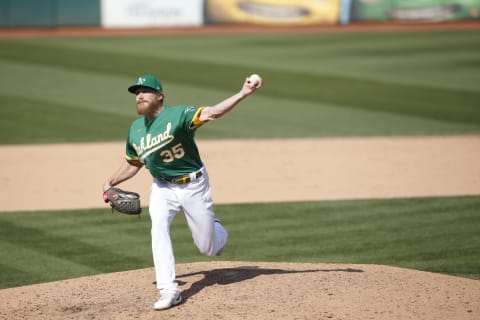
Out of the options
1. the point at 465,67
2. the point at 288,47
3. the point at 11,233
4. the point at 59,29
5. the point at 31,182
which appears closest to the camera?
the point at 11,233

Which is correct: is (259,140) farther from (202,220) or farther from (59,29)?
(59,29)

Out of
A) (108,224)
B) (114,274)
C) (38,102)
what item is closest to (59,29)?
(38,102)

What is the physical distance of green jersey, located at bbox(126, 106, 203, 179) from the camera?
761 centimetres

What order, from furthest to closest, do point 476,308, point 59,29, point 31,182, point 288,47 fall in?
point 59,29
point 288,47
point 31,182
point 476,308

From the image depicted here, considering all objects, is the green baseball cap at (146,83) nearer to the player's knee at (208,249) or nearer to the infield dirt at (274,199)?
the player's knee at (208,249)

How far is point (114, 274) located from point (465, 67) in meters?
15.4

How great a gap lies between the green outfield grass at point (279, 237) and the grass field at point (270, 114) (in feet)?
0.07

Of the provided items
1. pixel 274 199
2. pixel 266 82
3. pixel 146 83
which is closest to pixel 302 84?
pixel 266 82

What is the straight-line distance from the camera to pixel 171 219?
25.4 ft

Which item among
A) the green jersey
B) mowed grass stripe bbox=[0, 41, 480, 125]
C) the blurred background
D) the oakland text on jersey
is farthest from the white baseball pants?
the blurred background

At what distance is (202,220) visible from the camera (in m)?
7.84

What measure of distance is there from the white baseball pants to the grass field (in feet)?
5.59

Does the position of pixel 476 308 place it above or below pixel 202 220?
below

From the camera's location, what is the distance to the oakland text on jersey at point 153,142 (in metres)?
7.62
